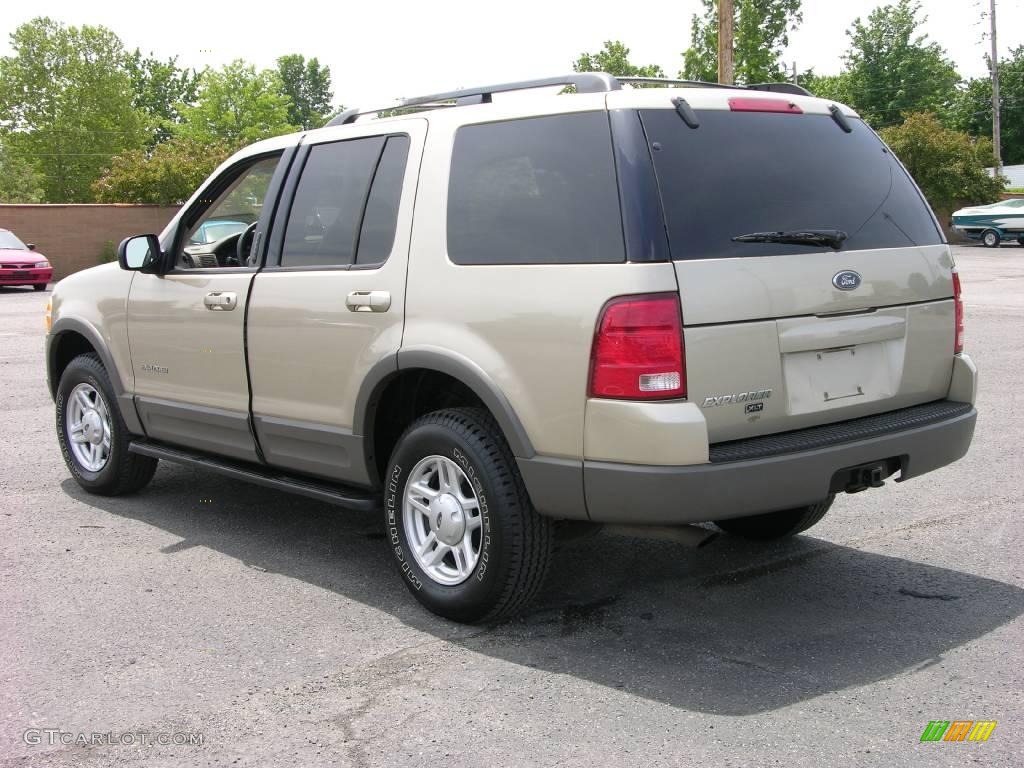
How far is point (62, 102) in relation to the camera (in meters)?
74.3

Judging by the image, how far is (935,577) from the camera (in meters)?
4.84

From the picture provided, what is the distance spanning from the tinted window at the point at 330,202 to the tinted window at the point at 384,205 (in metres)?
0.05

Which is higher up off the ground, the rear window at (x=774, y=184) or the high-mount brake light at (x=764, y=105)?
the high-mount brake light at (x=764, y=105)

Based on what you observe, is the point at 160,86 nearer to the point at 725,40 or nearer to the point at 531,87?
the point at 725,40

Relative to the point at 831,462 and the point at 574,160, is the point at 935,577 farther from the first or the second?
the point at 574,160

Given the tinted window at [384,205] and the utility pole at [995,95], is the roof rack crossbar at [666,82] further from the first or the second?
the utility pole at [995,95]

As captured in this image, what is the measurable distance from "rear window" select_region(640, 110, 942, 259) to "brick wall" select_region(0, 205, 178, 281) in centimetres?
3032

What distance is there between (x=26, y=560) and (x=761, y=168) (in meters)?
3.79

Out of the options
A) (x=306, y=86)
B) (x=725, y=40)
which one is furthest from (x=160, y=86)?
(x=725, y=40)

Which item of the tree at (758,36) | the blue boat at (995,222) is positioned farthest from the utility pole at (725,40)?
the tree at (758,36)

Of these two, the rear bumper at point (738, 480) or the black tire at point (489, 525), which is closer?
the rear bumper at point (738, 480)

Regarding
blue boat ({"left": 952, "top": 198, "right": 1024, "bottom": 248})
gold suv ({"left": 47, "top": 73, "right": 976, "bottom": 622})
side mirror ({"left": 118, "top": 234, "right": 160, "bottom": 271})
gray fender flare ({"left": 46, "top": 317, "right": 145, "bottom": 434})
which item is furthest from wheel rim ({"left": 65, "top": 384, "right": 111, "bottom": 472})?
blue boat ({"left": 952, "top": 198, "right": 1024, "bottom": 248})

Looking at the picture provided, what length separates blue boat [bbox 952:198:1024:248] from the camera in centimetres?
3816

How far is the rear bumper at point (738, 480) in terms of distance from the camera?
3719 millimetres
